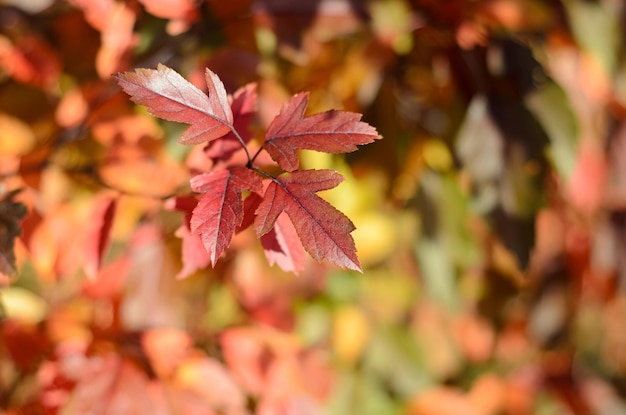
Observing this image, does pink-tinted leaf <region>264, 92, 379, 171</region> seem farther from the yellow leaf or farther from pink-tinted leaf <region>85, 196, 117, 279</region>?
the yellow leaf

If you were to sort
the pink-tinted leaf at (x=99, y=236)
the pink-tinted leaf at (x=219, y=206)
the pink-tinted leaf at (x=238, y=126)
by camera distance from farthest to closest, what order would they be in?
the pink-tinted leaf at (x=99, y=236) → the pink-tinted leaf at (x=238, y=126) → the pink-tinted leaf at (x=219, y=206)

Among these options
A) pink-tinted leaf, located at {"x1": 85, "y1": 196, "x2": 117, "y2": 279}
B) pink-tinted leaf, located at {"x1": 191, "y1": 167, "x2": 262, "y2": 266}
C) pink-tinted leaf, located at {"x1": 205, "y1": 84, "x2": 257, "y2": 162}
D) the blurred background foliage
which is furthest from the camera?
the blurred background foliage

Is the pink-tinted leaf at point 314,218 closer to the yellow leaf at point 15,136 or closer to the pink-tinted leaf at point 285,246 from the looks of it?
the pink-tinted leaf at point 285,246

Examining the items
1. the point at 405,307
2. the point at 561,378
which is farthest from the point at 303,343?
the point at 561,378

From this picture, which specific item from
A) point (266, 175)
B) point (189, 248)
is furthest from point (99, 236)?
point (266, 175)

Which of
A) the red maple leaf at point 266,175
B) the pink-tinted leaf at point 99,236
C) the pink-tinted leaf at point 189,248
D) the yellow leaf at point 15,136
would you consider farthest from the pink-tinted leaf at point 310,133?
the yellow leaf at point 15,136

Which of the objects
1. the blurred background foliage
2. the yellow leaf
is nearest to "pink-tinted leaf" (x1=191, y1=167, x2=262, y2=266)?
the blurred background foliage

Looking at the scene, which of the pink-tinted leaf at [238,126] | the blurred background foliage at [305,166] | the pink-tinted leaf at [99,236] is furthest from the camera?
the blurred background foliage at [305,166]
